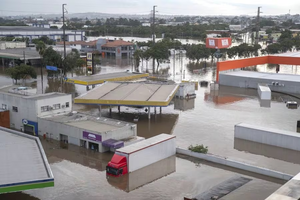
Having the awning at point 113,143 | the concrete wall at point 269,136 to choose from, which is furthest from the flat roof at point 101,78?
the concrete wall at point 269,136

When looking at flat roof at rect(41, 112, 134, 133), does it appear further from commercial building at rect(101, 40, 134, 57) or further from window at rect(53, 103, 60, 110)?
A: commercial building at rect(101, 40, 134, 57)

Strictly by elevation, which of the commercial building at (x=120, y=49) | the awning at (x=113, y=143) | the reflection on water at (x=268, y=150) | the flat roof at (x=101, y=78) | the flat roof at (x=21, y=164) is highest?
the commercial building at (x=120, y=49)

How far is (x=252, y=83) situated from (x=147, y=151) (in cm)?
1392

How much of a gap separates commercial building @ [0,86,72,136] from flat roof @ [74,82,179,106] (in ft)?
4.28

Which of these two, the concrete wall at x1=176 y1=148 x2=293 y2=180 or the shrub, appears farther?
the shrub

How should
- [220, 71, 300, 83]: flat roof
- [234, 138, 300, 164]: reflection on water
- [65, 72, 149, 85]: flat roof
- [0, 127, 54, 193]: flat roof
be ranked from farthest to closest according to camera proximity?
[220, 71, 300, 83]: flat roof < [65, 72, 149, 85]: flat roof < [234, 138, 300, 164]: reflection on water < [0, 127, 54, 193]: flat roof

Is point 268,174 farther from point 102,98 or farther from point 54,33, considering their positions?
point 54,33

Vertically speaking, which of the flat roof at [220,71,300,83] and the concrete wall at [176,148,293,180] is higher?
the flat roof at [220,71,300,83]

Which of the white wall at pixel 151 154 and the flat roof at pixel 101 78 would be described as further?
the flat roof at pixel 101 78

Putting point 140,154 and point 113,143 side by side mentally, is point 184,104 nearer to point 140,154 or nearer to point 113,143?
point 113,143

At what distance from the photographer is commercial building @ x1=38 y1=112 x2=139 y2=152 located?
1197cm

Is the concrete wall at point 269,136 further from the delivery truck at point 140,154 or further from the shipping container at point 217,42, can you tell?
the shipping container at point 217,42

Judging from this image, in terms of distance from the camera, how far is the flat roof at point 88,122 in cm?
1261

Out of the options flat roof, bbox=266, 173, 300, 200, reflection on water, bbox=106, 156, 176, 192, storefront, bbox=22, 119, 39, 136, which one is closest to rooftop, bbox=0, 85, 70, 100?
storefront, bbox=22, 119, 39, 136
